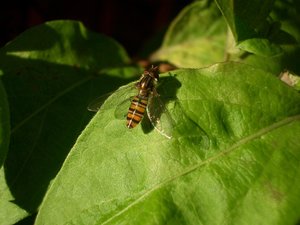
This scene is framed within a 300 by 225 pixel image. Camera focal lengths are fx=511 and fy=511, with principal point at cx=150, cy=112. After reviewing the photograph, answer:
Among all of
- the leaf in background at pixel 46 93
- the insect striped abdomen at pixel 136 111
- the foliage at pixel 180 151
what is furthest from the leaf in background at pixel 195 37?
the insect striped abdomen at pixel 136 111

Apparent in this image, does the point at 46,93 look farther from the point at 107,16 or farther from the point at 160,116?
the point at 107,16

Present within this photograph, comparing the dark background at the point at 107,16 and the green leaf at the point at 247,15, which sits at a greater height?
the dark background at the point at 107,16

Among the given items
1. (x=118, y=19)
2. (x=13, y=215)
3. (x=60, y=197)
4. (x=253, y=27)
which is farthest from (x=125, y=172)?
(x=118, y=19)

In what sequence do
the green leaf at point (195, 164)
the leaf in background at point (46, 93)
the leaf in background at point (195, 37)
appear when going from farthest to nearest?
the leaf in background at point (195, 37) → the leaf in background at point (46, 93) → the green leaf at point (195, 164)

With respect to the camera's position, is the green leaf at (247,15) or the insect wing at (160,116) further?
the green leaf at (247,15)

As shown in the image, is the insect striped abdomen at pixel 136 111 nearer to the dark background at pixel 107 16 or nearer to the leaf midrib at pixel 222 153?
the leaf midrib at pixel 222 153

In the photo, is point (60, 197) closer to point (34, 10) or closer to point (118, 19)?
point (34, 10)

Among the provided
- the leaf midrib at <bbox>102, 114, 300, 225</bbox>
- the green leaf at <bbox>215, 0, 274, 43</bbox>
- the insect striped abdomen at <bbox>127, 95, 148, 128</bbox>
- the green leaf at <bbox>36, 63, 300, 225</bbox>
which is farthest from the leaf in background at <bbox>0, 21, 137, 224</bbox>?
the green leaf at <bbox>215, 0, 274, 43</bbox>
